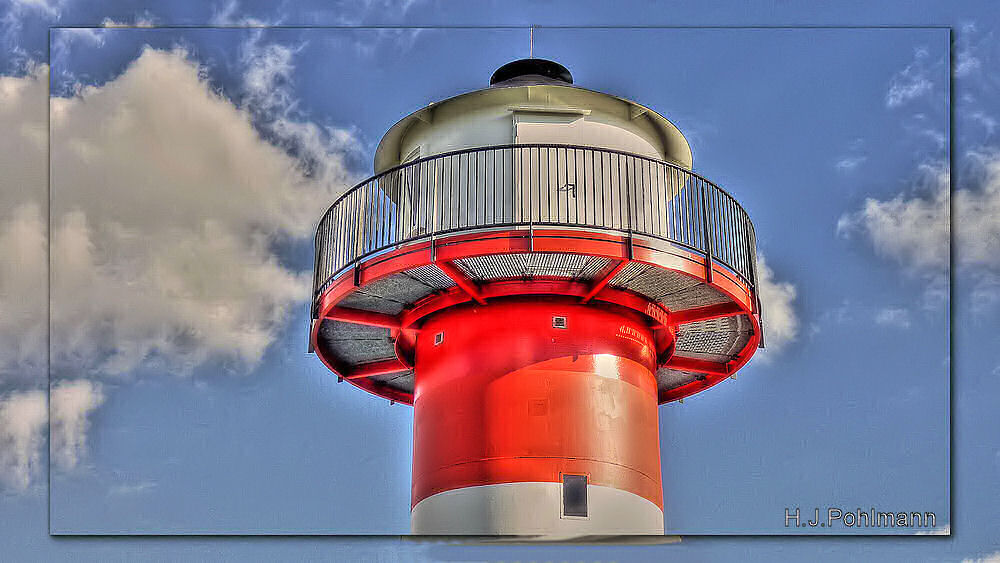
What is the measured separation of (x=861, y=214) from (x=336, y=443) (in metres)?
3.25

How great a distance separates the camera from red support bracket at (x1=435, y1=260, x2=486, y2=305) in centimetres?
744

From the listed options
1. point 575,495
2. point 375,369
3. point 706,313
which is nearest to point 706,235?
point 706,313

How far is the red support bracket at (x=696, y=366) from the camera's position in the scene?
866 centimetres

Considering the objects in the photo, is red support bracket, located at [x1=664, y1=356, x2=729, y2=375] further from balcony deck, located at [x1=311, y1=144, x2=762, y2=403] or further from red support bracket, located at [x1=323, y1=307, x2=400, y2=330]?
red support bracket, located at [x1=323, y1=307, x2=400, y2=330]

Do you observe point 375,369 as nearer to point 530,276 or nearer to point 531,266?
point 530,276

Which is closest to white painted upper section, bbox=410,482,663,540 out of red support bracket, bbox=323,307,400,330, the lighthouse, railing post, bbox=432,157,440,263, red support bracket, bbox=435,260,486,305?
the lighthouse

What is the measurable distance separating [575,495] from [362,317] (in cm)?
174

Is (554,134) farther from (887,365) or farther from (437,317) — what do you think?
(887,365)

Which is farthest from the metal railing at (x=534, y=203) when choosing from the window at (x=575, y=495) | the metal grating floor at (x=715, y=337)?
the window at (x=575, y=495)

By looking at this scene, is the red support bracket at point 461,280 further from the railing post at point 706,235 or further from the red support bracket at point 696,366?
the red support bracket at point 696,366

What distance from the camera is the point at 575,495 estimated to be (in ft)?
24.1

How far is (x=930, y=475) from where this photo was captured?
7242mm

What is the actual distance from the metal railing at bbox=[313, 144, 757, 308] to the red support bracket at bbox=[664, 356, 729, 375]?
965 millimetres

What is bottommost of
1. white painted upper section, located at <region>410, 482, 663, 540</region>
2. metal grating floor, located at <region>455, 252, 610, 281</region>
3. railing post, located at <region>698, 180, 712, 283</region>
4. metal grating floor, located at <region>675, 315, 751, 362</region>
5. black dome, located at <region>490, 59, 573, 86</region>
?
white painted upper section, located at <region>410, 482, 663, 540</region>
